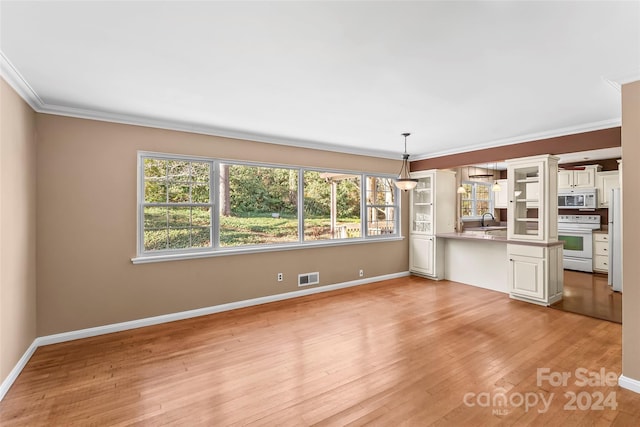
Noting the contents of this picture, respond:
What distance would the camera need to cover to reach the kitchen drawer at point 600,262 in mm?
6207

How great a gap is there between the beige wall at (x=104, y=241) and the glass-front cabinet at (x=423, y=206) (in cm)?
356

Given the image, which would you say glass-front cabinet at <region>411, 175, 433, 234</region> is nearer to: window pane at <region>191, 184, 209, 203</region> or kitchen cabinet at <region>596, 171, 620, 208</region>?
kitchen cabinet at <region>596, 171, 620, 208</region>

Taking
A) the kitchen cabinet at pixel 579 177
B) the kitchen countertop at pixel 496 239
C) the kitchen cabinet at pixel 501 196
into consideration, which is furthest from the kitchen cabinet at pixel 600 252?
the kitchen countertop at pixel 496 239

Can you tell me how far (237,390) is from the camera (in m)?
2.46

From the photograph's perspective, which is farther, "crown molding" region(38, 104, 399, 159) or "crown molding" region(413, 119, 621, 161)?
"crown molding" region(413, 119, 621, 161)

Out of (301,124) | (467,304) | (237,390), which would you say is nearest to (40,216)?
(237,390)

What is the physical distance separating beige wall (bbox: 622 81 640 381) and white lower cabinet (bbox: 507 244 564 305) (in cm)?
202

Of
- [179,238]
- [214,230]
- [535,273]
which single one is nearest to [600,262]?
[535,273]

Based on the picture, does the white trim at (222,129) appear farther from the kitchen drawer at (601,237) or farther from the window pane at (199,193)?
the kitchen drawer at (601,237)

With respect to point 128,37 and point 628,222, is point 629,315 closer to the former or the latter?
point 628,222

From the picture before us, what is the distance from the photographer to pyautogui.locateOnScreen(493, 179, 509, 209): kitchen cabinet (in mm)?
8219

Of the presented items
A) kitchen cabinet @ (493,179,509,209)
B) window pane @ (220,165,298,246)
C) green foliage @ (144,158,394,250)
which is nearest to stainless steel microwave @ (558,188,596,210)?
kitchen cabinet @ (493,179,509,209)

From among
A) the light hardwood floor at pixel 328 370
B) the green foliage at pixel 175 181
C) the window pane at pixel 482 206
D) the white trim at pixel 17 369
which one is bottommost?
the light hardwood floor at pixel 328 370

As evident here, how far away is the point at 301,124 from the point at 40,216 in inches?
119
